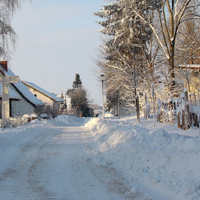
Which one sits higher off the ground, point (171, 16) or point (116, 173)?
point (171, 16)

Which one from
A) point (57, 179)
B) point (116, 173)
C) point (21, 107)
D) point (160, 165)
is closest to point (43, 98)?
point (21, 107)

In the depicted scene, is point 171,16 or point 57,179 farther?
point 171,16

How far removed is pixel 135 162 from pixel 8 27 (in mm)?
8716

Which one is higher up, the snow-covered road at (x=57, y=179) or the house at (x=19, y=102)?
the house at (x=19, y=102)

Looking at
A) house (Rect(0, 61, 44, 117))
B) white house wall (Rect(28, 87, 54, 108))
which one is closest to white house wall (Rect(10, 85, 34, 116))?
house (Rect(0, 61, 44, 117))

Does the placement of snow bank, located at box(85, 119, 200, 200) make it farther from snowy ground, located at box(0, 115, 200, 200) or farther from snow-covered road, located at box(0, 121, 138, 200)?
snow-covered road, located at box(0, 121, 138, 200)

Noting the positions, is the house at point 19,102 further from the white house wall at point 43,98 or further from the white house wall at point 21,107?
the white house wall at point 43,98

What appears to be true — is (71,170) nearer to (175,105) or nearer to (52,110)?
(175,105)

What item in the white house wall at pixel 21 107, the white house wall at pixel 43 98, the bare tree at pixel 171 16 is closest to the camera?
the bare tree at pixel 171 16

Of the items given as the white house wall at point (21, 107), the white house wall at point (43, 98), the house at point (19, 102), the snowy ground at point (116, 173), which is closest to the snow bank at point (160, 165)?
the snowy ground at point (116, 173)

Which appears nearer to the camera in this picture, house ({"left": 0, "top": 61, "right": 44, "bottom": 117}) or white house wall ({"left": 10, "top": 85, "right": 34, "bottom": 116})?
house ({"left": 0, "top": 61, "right": 44, "bottom": 117})

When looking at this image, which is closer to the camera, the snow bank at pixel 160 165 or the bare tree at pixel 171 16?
the snow bank at pixel 160 165

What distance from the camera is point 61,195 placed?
491 centimetres

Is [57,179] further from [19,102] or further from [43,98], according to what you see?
[43,98]
